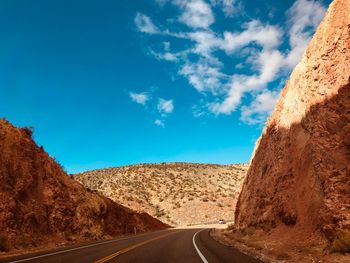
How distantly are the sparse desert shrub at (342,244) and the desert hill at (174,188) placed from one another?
63493mm

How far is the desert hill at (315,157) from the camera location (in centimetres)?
1353

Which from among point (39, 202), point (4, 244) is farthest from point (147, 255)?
point (39, 202)

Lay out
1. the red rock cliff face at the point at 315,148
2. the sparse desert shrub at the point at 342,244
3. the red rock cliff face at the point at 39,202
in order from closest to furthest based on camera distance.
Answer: the sparse desert shrub at the point at 342,244
the red rock cliff face at the point at 315,148
the red rock cliff face at the point at 39,202

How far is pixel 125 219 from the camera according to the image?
42.8 metres

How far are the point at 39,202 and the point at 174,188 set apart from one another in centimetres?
6698

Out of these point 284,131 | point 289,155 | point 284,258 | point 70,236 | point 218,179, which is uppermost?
point 218,179

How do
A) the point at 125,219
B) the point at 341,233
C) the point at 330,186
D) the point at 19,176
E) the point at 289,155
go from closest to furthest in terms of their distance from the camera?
the point at 341,233
the point at 330,186
the point at 289,155
the point at 19,176
the point at 125,219

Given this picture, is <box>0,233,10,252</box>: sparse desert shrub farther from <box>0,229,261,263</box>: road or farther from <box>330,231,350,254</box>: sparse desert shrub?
<box>330,231,350,254</box>: sparse desert shrub

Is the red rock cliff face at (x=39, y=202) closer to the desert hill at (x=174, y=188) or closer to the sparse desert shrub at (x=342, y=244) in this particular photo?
the sparse desert shrub at (x=342, y=244)

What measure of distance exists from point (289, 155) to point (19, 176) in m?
19.3

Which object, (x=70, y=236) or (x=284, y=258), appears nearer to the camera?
(x=284, y=258)

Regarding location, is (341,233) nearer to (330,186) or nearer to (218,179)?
(330,186)

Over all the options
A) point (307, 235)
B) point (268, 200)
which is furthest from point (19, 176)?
point (307, 235)

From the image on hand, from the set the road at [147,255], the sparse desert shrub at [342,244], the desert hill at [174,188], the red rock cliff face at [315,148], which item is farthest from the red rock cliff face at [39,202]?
the desert hill at [174,188]
